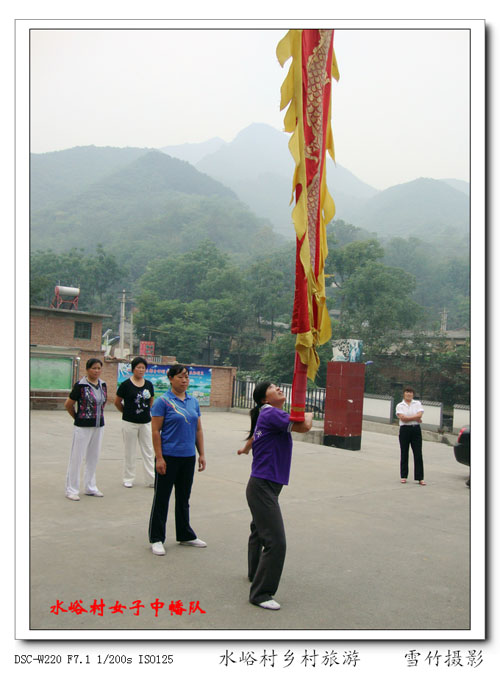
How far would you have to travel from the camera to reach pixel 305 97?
4.22 m

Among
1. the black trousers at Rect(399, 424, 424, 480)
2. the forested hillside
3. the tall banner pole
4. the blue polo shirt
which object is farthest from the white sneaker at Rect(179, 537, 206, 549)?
the black trousers at Rect(399, 424, 424, 480)

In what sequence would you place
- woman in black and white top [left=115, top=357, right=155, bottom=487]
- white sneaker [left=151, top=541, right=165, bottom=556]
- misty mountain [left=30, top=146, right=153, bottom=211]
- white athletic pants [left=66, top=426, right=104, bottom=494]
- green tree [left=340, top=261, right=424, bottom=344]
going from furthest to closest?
1. misty mountain [left=30, top=146, right=153, bottom=211]
2. green tree [left=340, top=261, right=424, bottom=344]
3. woman in black and white top [left=115, top=357, right=155, bottom=487]
4. white athletic pants [left=66, top=426, right=104, bottom=494]
5. white sneaker [left=151, top=541, right=165, bottom=556]

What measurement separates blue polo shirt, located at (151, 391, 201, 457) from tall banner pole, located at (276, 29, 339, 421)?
1.26 metres

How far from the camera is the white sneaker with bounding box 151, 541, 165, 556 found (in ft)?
15.8

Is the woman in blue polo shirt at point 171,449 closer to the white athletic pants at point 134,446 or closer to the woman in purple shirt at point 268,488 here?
the woman in purple shirt at point 268,488

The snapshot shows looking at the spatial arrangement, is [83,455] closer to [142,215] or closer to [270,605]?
[270,605]

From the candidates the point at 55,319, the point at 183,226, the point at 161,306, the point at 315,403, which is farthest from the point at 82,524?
the point at 183,226

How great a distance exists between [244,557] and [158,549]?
711 millimetres

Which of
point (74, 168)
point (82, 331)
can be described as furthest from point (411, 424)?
point (74, 168)

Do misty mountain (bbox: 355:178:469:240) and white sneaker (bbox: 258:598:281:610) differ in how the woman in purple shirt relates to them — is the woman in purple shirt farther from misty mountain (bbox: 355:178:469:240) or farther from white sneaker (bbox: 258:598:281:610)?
misty mountain (bbox: 355:178:469:240)

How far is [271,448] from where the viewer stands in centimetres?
416

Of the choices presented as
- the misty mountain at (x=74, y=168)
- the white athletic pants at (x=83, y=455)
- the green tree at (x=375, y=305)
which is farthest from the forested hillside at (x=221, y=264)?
the white athletic pants at (x=83, y=455)
